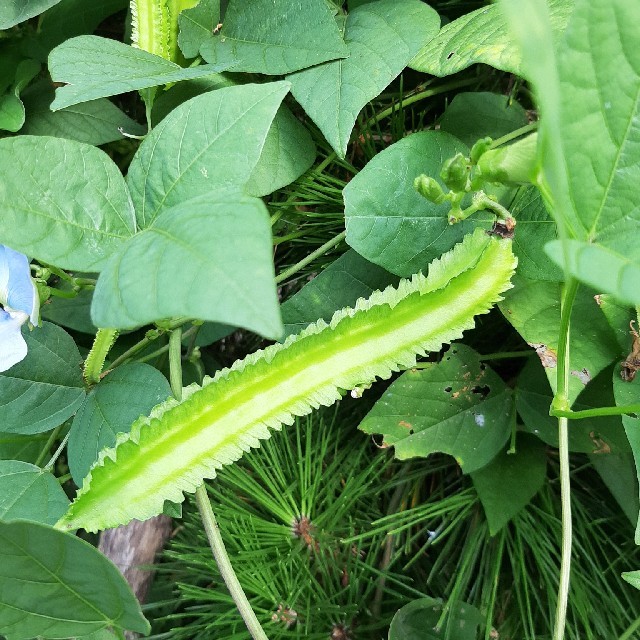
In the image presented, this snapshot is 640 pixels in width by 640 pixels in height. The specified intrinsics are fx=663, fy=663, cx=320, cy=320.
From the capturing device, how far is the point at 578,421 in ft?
1.94

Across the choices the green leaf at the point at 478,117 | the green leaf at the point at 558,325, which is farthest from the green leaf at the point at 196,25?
the green leaf at the point at 558,325

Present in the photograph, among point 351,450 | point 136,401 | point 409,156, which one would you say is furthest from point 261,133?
point 351,450

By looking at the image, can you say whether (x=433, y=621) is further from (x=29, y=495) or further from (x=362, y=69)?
(x=362, y=69)

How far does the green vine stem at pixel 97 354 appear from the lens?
556 mm

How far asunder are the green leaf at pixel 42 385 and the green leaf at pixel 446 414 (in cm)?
26

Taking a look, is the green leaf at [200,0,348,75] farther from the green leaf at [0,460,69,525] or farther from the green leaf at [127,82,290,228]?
the green leaf at [0,460,69,525]

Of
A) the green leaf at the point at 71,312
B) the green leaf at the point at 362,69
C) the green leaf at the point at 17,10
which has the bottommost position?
the green leaf at the point at 71,312

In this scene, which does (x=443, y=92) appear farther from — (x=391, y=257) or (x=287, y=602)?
(x=287, y=602)

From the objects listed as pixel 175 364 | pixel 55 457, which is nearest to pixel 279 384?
pixel 175 364

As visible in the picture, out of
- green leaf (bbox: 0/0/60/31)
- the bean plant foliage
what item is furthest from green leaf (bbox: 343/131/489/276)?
green leaf (bbox: 0/0/60/31)

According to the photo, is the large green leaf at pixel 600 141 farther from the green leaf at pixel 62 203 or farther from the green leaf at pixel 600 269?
the green leaf at pixel 62 203

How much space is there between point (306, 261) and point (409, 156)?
0.49 ft

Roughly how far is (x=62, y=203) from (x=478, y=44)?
0.33m

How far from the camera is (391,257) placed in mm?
525
